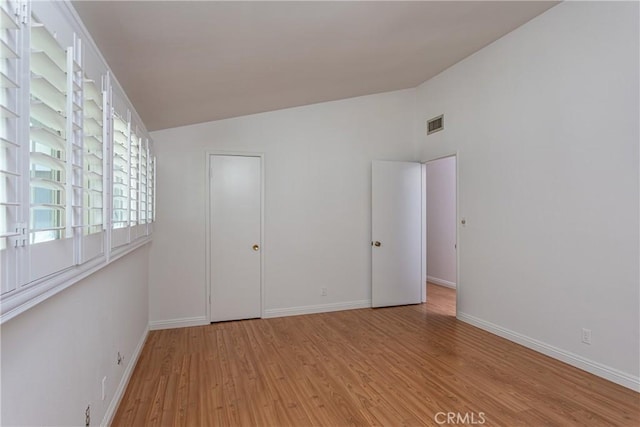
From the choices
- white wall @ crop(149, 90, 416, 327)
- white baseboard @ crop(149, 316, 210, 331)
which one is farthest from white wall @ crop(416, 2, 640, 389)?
white baseboard @ crop(149, 316, 210, 331)

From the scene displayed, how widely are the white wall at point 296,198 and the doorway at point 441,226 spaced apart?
1.55 m

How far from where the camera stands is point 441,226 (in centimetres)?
639

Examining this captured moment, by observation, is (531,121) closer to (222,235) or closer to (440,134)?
(440,134)

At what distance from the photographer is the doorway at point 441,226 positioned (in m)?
6.13

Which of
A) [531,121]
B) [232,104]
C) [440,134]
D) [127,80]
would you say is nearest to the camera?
[127,80]

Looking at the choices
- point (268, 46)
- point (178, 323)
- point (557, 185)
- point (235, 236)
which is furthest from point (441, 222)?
point (268, 46)

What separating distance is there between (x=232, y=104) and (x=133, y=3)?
2.05 m

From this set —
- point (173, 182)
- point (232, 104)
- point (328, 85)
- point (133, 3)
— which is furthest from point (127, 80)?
point (328, 85)

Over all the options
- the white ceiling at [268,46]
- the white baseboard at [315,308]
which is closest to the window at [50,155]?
the white ceiling at [268,46]

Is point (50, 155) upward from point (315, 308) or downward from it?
upward

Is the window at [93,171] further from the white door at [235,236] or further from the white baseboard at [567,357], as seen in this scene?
the white baseboard at [567,357]

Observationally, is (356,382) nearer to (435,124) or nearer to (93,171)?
(93,171)

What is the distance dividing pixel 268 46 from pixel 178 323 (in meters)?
3.25

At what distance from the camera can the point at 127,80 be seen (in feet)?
8.13
